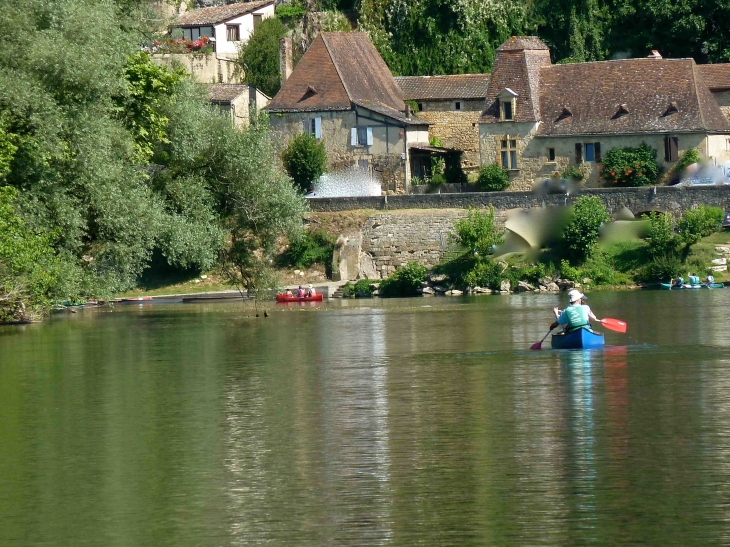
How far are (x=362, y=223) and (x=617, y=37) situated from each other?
2089 centimetres

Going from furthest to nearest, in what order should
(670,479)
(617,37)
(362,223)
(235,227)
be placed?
(617,37) < (362,223) < (235,227) < (670,479)

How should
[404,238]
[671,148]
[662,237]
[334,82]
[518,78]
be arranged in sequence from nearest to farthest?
1. [662,237]
2. [404,238]
3. [671,148]
4. [518,78]
5. [334,82]

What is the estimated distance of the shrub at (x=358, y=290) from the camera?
2362 inches

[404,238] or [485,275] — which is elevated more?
[404,238]

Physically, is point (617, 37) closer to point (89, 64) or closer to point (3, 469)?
point (89, 64)

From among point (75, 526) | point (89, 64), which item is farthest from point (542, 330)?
point (75, 526)

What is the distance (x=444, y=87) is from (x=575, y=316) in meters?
42.3

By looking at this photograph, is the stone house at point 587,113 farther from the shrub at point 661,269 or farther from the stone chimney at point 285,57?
the stone chimney at point 285,57

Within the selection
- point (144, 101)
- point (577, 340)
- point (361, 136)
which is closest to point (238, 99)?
point (361, 136)

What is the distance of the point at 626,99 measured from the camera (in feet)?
218

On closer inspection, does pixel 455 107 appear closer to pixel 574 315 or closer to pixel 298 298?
pixel 298 298

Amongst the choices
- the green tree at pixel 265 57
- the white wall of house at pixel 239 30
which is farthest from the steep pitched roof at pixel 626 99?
the white wall of house at pixel 239 30

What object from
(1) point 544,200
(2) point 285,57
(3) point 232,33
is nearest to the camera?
(1) point 544,200

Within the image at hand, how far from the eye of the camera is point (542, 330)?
37.8 m
